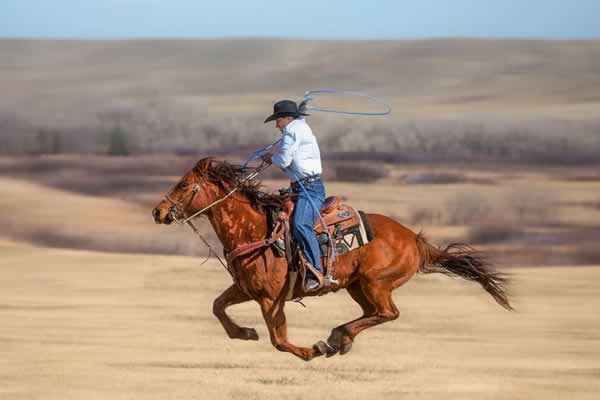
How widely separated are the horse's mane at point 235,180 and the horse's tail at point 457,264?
1511 mm

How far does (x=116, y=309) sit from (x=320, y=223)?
845cm

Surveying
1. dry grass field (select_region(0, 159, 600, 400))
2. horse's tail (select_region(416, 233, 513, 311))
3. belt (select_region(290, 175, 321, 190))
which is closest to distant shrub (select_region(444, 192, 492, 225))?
dry grass field (select_region(0, 159, 600, 400))

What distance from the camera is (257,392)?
539 inches

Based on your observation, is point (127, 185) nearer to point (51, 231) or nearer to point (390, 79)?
point (51, 231)

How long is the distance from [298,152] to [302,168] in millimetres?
151

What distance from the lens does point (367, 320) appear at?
40.3 ft

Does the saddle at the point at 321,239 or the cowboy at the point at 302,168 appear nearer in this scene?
the cowboy at the point at 302,168

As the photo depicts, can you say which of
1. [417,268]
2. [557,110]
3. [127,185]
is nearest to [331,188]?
[127,185]

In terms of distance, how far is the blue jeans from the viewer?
11820 millimetres

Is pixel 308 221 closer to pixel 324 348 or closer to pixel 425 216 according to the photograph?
pixel 324 348

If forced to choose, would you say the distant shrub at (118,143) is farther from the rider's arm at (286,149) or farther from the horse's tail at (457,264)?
the rider's arm at (286,149)

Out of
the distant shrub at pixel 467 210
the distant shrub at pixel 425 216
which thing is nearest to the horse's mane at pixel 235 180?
the distant shrub at pixel 425 216

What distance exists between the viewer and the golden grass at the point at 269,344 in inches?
554

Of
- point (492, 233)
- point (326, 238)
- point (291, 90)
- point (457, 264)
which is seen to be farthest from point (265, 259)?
point (291, 90)
